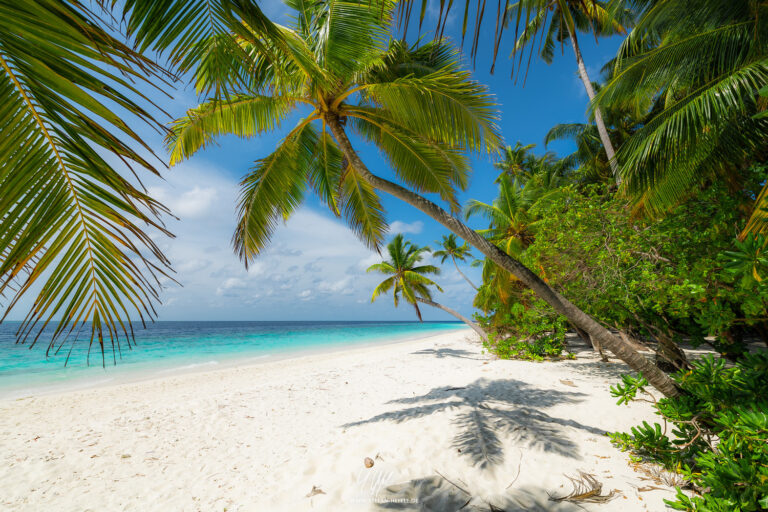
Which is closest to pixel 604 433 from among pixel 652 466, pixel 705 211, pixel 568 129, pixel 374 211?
pixel 652 466

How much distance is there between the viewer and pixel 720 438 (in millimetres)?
2438

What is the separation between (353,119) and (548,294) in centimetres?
440

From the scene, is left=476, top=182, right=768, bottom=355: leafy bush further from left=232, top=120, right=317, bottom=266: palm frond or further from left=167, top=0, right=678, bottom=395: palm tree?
left=232, top=120, right=317, bottom=266: palm frond

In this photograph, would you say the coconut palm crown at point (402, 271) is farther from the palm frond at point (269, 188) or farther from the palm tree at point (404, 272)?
the palm frond at point (269, 188)

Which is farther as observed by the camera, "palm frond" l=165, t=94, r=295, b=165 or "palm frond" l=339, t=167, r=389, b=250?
"palm frond" l=339, t=167, r=389, b=250

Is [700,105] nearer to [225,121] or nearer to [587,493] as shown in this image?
[587,493]

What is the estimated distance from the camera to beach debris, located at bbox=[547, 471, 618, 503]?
2.83m

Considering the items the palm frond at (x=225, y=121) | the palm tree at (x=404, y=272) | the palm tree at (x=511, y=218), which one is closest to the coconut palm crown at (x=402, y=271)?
the palm tree at (x=404, y=272)

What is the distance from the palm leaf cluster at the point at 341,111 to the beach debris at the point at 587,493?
402 cm

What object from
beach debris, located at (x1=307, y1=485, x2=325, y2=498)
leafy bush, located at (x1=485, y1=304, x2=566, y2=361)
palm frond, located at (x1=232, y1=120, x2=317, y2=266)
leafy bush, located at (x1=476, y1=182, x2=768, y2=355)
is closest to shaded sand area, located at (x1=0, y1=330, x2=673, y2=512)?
beach debris, located at (x1=307, y1=485, x2=325, y2=498)

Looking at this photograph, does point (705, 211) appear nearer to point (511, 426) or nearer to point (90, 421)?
point (511, 426)

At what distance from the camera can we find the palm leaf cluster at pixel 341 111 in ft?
12.7

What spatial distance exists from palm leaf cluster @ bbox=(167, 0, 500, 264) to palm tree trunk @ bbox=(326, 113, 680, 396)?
1.14 metres

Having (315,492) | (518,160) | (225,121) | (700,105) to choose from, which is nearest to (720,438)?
(700,105)
